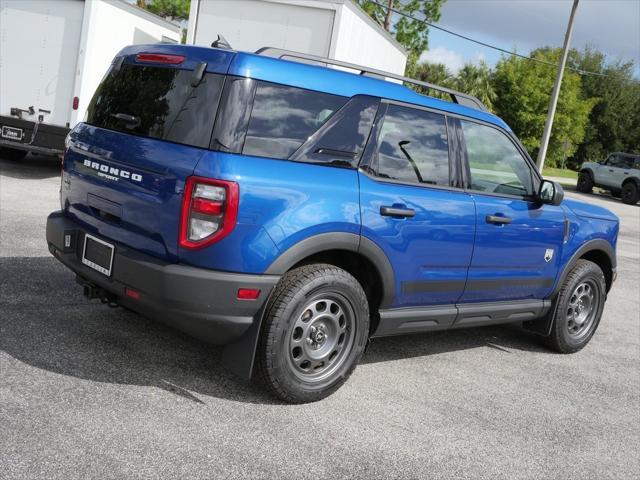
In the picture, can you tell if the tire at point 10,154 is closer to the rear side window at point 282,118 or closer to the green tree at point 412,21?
the rear side window at point 282,118

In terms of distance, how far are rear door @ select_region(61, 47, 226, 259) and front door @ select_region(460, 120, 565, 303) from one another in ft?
6.46

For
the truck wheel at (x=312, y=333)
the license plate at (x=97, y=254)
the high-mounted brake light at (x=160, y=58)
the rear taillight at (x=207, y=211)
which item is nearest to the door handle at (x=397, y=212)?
the truck wheel at (x=312, y=333)

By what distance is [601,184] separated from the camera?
1161 inches

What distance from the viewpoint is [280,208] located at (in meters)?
3.60

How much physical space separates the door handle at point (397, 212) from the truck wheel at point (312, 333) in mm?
421

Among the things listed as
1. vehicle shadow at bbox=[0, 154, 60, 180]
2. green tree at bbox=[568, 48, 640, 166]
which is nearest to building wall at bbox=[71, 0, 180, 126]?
vehicle shadow at bbox=[0, 154, 60, 180]

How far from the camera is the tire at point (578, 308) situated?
5719 millimetres

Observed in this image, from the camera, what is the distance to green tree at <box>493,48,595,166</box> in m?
42.8

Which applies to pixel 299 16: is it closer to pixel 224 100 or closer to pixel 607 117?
pixel 224 100

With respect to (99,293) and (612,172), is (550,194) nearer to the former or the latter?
(99,293)

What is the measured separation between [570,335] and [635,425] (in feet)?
4.58

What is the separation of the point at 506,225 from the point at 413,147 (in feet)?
3.32

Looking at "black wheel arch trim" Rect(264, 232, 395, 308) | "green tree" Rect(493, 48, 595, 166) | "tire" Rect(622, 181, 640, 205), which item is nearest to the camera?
"black wheel arch trim" Rect(264, 232, 395, 308)

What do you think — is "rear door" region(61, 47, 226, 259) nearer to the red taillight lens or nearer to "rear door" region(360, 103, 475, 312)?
the red taillight lens
